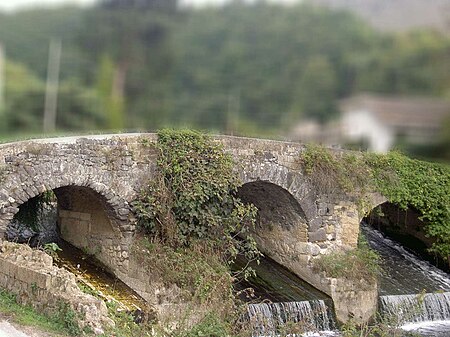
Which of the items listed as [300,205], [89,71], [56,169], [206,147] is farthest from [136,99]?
[300,205]

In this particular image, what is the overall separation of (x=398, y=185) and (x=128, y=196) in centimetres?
622

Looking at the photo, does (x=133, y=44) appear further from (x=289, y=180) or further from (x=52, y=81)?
(x=289, y=180)

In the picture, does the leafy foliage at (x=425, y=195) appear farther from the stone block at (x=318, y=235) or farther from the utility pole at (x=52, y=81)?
the utility pole at (x=52, y=81)

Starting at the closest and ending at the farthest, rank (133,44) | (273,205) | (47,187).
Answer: (133,44) → (47,187) → (273,205)

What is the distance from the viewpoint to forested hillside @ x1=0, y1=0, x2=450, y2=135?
1365mm

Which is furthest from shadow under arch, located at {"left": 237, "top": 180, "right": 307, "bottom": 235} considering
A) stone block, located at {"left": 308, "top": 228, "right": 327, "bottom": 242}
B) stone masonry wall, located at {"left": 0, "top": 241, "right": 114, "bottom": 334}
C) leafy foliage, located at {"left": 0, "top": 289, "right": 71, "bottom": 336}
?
leafy foliage, located at {"left": 0, "top": 289, "right": 71, "bottom": 336}

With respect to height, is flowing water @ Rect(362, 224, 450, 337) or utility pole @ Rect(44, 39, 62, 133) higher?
utility pole @ Rect(44, 39, 62, 133)

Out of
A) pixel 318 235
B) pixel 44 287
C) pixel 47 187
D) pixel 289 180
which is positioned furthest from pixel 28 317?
pixel 318 235

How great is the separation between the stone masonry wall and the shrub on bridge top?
253 cm

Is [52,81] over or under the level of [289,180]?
under

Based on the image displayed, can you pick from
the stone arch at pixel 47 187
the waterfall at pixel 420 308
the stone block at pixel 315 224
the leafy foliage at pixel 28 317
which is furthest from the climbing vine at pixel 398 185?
the leafy foliage at pixel 28 317

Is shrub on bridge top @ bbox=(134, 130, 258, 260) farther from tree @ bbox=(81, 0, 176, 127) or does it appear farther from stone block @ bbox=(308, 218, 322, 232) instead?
tree @ bbox=(81, 0, 176, 127)

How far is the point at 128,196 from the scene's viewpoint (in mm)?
10852

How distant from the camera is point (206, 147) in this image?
1109 centimetres
